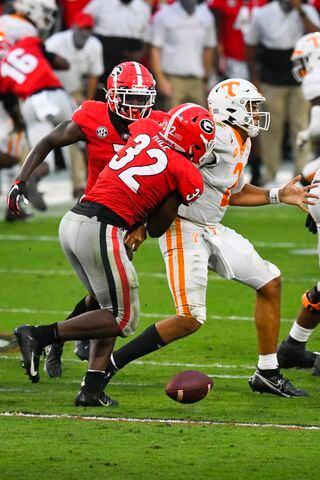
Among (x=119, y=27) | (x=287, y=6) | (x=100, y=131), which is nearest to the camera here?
(x=100, y=131)

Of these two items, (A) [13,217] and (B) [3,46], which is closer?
(B) [3,46]

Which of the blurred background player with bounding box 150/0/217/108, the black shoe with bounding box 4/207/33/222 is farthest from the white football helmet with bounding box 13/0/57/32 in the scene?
the blurred background player with bounding box 150/0/217/108

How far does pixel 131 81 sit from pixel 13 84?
17.6 ft

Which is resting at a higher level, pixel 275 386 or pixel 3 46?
pixel 275 386

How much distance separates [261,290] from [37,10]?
6450 mm

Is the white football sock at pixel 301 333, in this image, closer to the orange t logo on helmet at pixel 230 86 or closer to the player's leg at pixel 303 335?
the player's leg at pixel 303 335

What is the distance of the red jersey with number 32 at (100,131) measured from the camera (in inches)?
279

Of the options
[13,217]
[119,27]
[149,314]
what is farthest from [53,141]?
[119,27]

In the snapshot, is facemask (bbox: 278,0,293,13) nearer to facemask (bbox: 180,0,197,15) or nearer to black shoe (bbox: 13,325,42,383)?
facemask (bbox: 180,0,197,15)

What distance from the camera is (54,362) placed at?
23.8 ft

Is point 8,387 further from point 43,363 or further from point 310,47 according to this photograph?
point 310,47

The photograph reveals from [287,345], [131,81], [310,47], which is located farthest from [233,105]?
[310,47]

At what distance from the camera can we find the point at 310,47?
9023 mm

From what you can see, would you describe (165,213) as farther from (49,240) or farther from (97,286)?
(49,240)
